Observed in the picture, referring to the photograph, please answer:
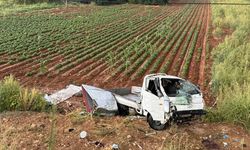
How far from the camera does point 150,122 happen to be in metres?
9.25

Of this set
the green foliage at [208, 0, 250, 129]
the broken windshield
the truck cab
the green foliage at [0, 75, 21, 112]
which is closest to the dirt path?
the truck cab

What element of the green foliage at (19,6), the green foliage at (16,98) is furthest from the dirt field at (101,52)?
the green foliage at (19,6)

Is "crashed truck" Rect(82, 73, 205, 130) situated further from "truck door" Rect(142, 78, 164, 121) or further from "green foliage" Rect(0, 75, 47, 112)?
"green foliage" Rect(0, 75, 47, 112)

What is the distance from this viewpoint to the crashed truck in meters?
8.98

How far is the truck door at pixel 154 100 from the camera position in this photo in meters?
8.98

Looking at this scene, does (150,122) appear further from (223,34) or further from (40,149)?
(223,34)

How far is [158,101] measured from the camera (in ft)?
29.7

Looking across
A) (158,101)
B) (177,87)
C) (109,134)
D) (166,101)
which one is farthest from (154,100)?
(109,134)

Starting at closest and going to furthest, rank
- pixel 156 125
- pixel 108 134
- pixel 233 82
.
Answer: pixel 108 134 → pixel 156 125 → pixel 233 82

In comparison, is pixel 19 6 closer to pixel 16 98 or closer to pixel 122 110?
pixel 122 110

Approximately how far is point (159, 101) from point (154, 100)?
0.18m

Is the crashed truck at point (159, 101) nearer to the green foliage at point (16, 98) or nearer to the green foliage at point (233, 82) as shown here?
the green foliage at point (233, 82)

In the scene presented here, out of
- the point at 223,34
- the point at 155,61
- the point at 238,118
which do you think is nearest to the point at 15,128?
the point at 238,118

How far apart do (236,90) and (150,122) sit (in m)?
2.45
